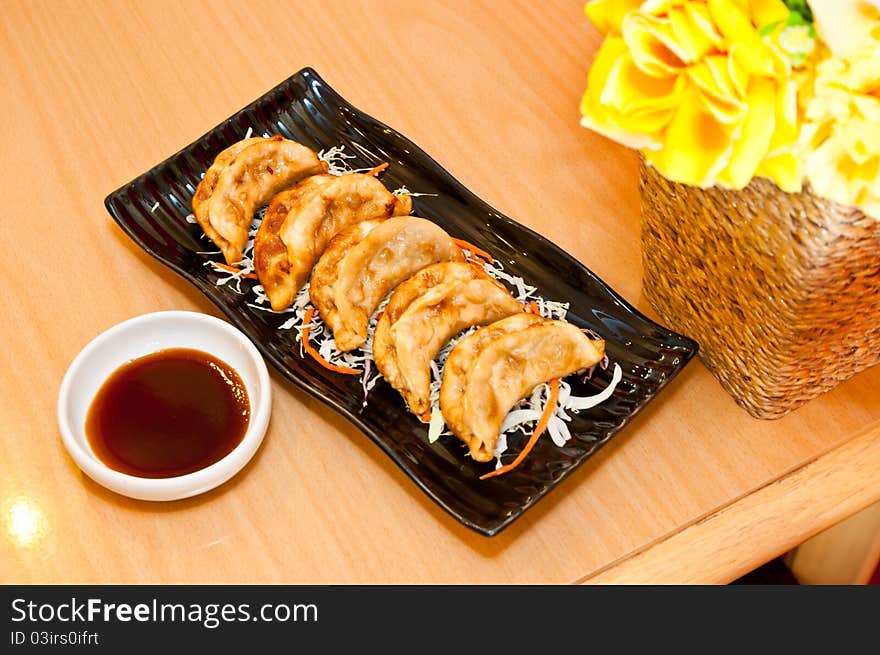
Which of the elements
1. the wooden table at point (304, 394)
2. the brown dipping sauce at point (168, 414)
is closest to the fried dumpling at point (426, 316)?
the wooden table at point (304, 394)

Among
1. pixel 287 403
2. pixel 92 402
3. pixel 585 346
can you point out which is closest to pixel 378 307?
pixel 287 403

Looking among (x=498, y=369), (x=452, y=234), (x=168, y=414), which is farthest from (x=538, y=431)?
(x=168, y=414)

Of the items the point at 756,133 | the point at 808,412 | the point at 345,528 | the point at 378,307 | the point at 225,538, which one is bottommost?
the point at 225,538

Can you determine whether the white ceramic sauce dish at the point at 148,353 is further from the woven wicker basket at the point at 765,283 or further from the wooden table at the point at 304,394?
the woven wicker basket at the point at 765,283

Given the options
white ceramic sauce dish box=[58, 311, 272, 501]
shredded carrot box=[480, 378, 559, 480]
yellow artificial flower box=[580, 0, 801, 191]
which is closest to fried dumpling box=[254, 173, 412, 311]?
white ceramic sauce dish box=[58, 311, 272, 501]

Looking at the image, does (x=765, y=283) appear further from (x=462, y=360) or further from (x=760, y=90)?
(x=462, y=360)

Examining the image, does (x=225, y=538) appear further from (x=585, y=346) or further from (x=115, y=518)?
(x=585, y=346)
